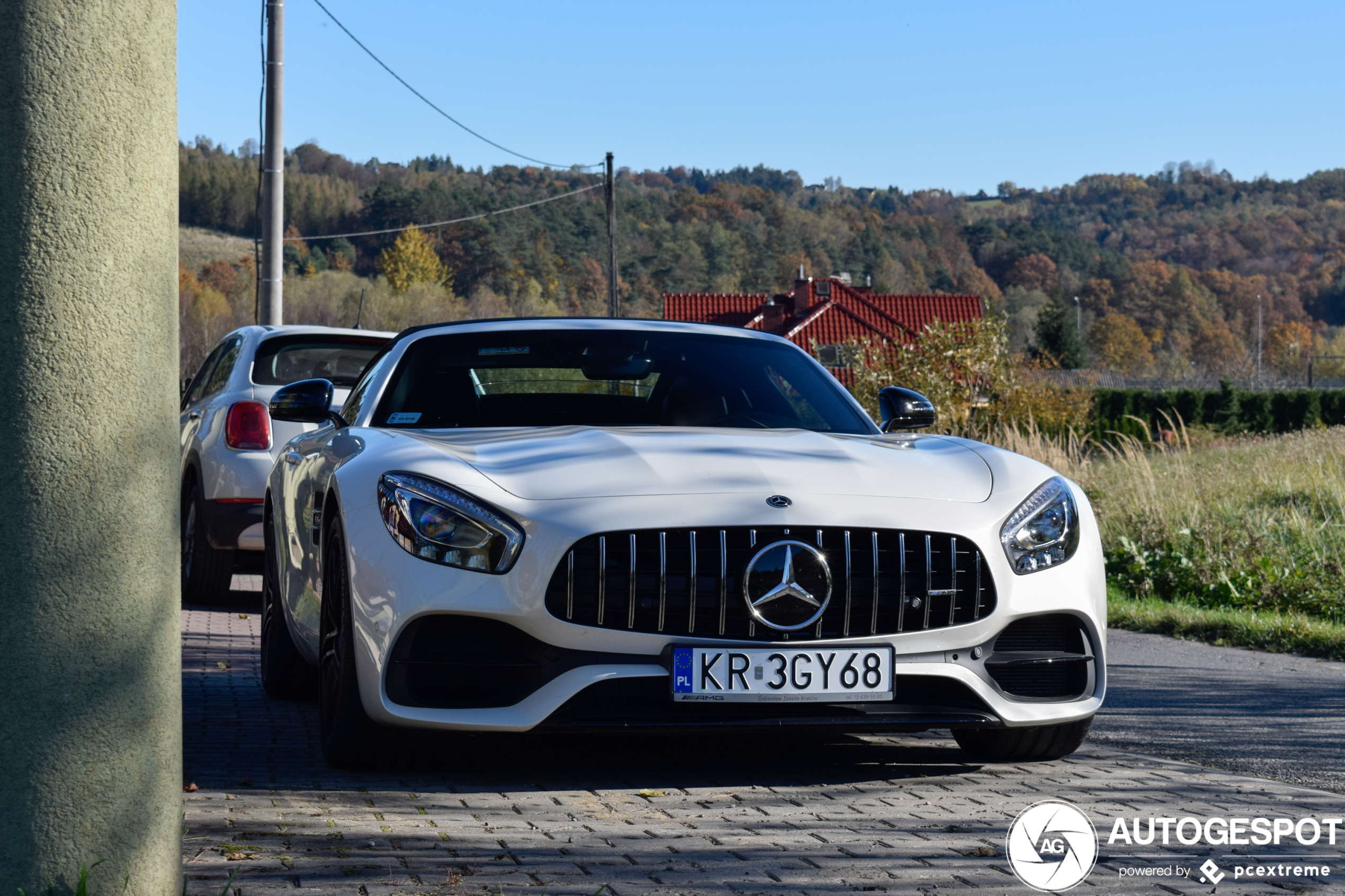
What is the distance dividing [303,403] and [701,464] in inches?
78.7

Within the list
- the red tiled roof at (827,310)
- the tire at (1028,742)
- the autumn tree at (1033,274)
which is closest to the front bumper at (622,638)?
the tire at (1028,742)

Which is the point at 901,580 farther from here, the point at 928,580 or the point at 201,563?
the point at 201,563

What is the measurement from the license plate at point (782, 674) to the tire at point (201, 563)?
610cm

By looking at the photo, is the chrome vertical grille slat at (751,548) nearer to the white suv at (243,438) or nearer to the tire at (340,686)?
the tire at (340,686)

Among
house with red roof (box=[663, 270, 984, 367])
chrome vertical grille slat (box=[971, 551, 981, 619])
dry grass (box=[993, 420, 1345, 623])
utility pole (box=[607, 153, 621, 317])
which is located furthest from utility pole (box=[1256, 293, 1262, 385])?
chrome vertical grille slat (box=[971, 551, 981, 619])

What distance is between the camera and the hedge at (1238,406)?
53969 millimetres

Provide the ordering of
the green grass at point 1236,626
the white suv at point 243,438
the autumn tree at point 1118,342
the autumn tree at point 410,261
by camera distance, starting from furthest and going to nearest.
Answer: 1. the autumn tree at point 1118,342
2. the autumn tree at point 410,261
3. the white suv at point 243,438
4. the green grass at point 1236,626

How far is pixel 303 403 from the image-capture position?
564cm

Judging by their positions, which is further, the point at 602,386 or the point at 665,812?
the point at 602,386

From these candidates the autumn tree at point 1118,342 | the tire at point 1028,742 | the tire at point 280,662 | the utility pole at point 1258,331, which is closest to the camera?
the tire at point 1028,742

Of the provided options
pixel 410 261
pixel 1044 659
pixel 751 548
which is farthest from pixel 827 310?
pixel 751 548

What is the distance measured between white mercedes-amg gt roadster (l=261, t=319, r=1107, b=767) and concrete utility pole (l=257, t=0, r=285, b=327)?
12.3 metres

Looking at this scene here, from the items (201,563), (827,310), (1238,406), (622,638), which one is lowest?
(1238,406)

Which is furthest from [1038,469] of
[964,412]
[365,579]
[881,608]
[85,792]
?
[964,412]
